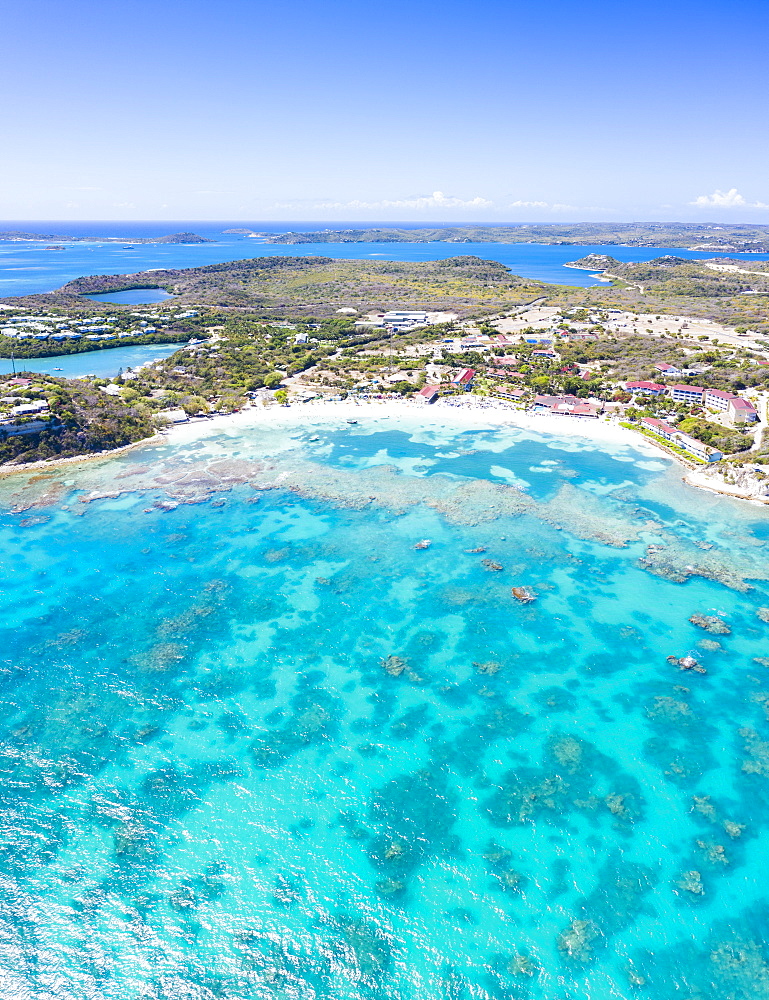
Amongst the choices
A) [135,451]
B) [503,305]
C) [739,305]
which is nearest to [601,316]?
[503,305]

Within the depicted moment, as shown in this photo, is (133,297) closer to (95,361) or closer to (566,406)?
(95,361)

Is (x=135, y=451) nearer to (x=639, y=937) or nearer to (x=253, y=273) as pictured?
(x=639, y=937)

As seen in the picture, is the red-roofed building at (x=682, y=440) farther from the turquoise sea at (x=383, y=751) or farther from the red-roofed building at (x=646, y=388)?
the turquoise sea at (x=383, y=751)

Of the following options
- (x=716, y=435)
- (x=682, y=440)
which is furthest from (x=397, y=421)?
(x=716, y=435)

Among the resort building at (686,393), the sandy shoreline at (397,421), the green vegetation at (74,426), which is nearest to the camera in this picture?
the green vegetation at (74,426)

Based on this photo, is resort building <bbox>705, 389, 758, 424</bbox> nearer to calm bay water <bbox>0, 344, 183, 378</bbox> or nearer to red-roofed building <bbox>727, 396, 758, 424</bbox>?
red-roofed building <bbox>727, 396, 758, 424</bbox>

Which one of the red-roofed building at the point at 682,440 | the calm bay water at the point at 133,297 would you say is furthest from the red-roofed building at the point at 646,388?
the calm bay water at the point at 133,297

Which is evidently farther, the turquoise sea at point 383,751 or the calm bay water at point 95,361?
the calm bay water at point 95,361
